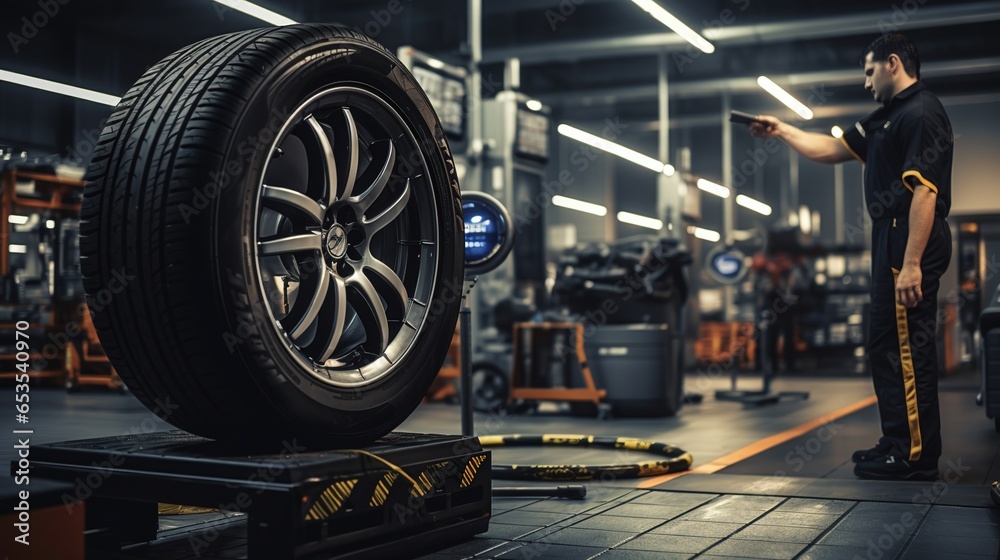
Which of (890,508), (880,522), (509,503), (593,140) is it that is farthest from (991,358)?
(593,140)

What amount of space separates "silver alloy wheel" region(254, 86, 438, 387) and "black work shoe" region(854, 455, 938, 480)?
219 cm

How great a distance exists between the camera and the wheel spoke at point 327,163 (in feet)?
8.34

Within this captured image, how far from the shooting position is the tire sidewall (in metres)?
2.25

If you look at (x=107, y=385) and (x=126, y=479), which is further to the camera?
(x=107, y=385)

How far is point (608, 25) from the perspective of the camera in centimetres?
1357

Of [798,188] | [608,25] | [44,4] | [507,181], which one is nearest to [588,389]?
[507,181]

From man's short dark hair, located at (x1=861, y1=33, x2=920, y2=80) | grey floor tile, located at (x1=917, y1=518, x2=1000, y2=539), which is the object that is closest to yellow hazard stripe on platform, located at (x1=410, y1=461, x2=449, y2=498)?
grey floor tile, located at (x1=917, y1=518, x2=1000, y2=539)

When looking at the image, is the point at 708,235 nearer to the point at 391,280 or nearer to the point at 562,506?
the point at 562,506

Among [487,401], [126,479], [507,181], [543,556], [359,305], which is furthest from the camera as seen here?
[507,181]

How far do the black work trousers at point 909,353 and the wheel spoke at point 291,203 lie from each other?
254 centimetres

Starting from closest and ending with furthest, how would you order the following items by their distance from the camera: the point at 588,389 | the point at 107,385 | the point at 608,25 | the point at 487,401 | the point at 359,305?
1. the point at 359,305
2. the point at 588,389
3. the point at 487,401
4. the point at 107,385
5. the point at 608,25

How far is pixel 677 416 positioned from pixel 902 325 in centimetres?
370

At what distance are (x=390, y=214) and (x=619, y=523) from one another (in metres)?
1.21

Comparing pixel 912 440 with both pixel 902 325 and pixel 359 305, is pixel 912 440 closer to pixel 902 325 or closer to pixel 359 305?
pixel 902 325
